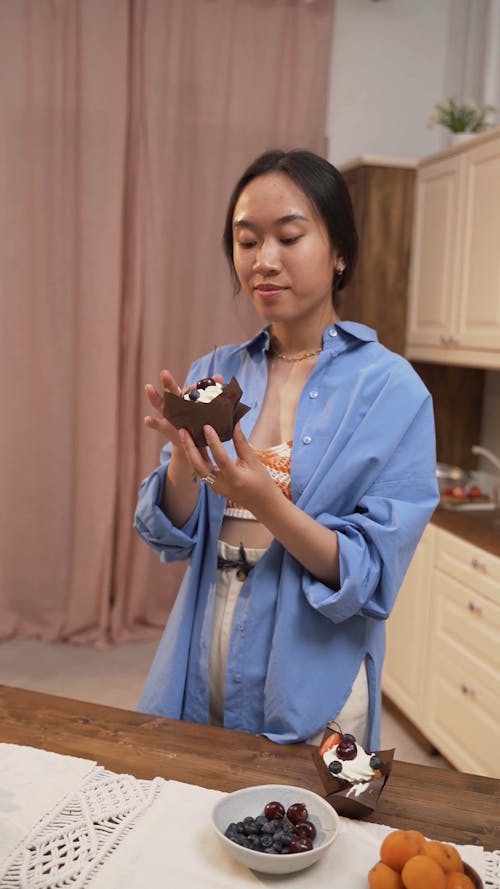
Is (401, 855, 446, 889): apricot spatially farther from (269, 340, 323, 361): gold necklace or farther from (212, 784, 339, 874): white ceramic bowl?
(269, 340, 323, 361): gold necklace

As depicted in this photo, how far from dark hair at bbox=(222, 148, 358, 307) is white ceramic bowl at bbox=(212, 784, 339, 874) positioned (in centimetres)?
86

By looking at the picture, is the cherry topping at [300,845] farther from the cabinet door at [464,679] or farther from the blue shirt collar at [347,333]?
the cabinet door at [464,679]

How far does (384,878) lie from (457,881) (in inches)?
2.9

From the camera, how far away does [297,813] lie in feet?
3.17

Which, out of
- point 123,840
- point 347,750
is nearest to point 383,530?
point 347,750

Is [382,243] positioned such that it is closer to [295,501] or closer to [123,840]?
[295,501]

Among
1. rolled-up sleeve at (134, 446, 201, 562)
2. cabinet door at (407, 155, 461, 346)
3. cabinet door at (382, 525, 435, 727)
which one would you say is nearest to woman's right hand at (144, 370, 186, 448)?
rolled-up sleeve at (134, 446, 201, 562)

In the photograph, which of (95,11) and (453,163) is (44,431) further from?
(453,163)

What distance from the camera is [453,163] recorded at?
318cm

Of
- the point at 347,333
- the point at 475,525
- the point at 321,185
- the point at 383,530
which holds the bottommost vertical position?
the point at 475,525

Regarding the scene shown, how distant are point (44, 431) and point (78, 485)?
289mm

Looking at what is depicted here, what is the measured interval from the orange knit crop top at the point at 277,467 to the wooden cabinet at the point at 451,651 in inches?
53.6

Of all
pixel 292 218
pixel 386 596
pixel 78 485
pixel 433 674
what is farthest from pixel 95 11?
pixel 386 596

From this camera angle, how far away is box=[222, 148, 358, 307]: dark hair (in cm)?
138
